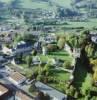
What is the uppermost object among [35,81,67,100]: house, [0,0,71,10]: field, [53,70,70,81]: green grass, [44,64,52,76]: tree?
[0,0,71,10]: field

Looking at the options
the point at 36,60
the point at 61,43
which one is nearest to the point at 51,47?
the point at 61,43

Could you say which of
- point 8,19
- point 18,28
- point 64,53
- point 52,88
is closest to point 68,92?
point 52,88

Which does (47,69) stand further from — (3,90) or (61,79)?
(3,90)

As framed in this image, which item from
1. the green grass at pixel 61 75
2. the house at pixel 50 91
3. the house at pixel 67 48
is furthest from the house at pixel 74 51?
the house at pixel 50 91

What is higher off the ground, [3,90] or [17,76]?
[17,76]

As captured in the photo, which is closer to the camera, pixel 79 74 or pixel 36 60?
pixel 79 74

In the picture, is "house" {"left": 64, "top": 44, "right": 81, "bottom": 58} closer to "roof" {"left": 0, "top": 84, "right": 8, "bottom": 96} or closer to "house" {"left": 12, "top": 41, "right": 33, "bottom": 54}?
"house" {"left": 12, "top": 41, "right": 33, "bottom": 54}

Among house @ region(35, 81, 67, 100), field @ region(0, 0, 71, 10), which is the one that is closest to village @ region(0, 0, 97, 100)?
house @ region(35, 81, 67, 100)
